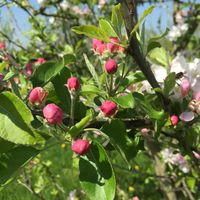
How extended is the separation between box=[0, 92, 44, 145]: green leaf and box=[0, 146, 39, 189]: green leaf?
6 cm

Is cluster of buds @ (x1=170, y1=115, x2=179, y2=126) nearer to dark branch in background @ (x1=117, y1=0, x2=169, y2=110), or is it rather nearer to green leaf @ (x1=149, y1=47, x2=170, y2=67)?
dark branch in background @ (x1=117, y1=0, x2=169, y2=110)

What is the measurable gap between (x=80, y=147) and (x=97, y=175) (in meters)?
0.10

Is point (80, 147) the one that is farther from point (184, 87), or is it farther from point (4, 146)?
point (184, 87)

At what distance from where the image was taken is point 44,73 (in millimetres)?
993

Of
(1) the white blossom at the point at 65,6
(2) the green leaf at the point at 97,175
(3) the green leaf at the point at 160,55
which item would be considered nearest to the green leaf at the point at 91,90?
(2) the green leaf at the point at 97,175

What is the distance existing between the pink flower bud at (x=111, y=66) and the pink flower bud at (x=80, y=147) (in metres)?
0.22

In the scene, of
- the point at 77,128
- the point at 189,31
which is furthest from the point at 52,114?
the point at 189,31

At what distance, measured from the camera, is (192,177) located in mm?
2352

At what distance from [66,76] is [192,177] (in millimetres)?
1507

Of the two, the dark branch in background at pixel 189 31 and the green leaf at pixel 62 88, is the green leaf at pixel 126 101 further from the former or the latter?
the dark branch in background at pixel 189 31

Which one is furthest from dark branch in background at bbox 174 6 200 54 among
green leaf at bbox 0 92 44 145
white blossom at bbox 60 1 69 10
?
green leaf at bbox 0 92 44 145

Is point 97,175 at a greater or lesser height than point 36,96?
lesser

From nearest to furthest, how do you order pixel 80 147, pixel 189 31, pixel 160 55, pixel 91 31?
pixel 80 147, pixel 91 31, pixel 160 55, pixel 189 31

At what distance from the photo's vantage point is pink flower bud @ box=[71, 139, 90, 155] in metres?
0.80
